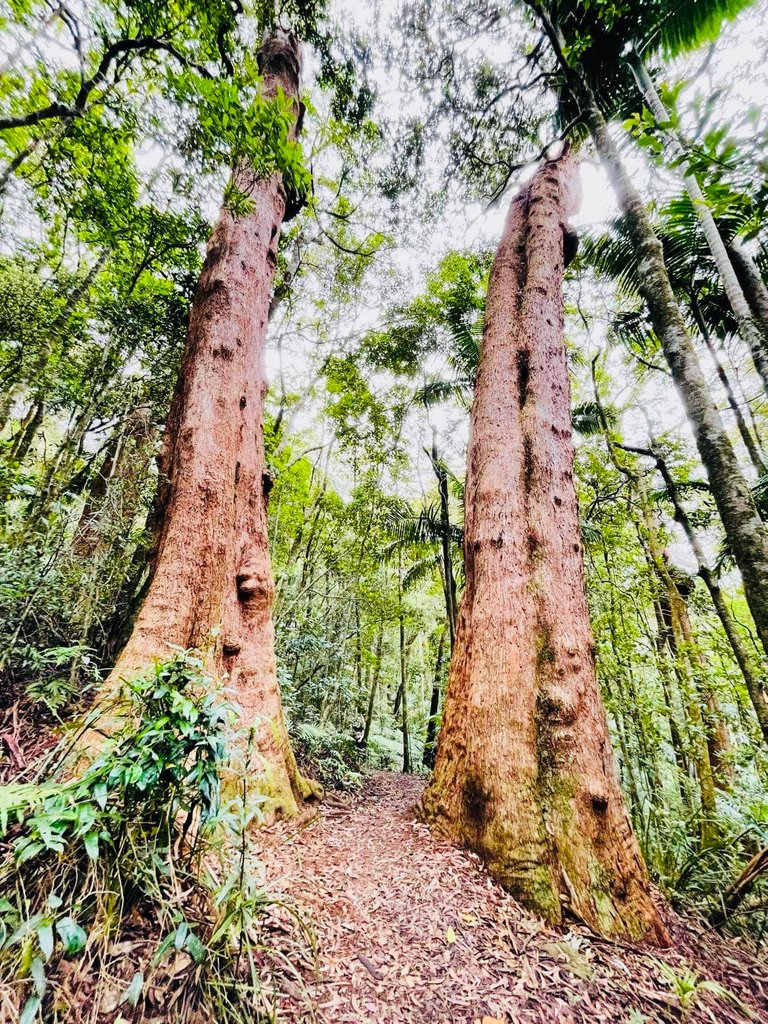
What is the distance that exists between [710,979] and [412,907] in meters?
1.61

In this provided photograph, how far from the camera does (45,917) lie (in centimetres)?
126

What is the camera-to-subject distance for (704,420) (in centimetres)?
234

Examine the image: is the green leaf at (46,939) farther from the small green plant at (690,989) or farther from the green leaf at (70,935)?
the small green plant at (690,989)

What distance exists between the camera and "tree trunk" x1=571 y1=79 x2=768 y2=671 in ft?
6.61

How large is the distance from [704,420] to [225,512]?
11.0ft

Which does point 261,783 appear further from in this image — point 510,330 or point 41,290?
point 41,290

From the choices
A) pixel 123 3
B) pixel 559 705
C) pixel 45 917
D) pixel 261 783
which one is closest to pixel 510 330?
pixel 559 705

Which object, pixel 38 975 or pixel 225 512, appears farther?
pixel 225 512

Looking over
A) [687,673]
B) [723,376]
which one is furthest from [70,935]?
[723,376]

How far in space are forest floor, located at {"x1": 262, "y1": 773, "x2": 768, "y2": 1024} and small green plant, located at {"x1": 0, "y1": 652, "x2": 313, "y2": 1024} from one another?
0.37 m

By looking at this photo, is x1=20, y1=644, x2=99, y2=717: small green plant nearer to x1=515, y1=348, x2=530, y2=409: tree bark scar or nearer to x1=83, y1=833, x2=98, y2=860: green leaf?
x1=83, y1=833, x2=98, y2=860: green leaf

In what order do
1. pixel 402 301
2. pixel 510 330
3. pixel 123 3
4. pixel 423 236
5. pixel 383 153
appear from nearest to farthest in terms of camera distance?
1. pixel 123 3
2. pixel 510 330
3. pixel 383 153
4. pixel 423 236
5. pixel 402 301

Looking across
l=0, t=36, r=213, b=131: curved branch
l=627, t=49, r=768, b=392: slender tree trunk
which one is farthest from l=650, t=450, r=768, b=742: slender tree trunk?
l=0, t=36, r=213, b=131: curved branch

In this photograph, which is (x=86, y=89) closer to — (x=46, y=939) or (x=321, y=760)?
(x=46, y=939)
